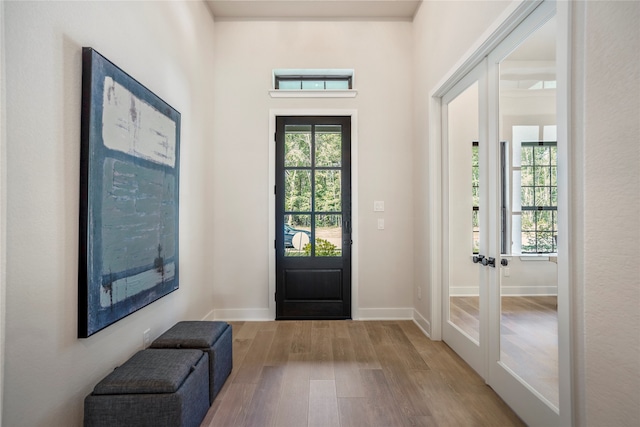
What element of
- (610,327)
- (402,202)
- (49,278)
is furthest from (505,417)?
(49,278)

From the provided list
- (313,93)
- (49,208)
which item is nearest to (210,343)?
(49,208)

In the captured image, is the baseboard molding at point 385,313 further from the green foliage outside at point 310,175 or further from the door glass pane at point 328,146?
the door glass pane at point 328,146

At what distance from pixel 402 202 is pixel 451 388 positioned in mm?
1955

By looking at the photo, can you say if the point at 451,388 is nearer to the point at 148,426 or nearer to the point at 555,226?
the point at 555,226

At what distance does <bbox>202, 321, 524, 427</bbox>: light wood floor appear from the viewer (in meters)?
1.81

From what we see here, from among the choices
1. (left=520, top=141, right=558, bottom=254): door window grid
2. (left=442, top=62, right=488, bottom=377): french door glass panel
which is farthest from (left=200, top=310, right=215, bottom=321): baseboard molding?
(left=520, top=141, right=558, bottom=254): door window grid

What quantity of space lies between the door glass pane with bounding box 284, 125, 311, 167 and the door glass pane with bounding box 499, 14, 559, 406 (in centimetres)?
202

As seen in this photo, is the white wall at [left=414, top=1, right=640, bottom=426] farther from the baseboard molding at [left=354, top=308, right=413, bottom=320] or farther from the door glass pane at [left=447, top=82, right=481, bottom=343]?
the baseboard molding at [left=354, top=308, right=413, bottom=320]

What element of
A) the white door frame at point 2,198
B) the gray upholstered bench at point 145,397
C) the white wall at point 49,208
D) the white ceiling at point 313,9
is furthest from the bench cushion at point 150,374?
the white ceiling at point 313,9

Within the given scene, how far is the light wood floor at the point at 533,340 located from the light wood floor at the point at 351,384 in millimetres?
298

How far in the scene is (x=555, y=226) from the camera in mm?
1572

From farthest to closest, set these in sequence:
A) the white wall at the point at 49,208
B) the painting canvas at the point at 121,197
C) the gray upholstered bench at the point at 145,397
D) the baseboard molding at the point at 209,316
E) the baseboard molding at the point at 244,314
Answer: the baseboard molding at the point at 244,314
the baseboard molding at the point at 209,316
the painting canvas at the point at 121,197
the gray upholstered bench at the point at 145,397
the white wall at the point at 49,208

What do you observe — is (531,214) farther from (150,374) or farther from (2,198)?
(2,198)

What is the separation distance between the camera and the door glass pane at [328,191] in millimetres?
3578
